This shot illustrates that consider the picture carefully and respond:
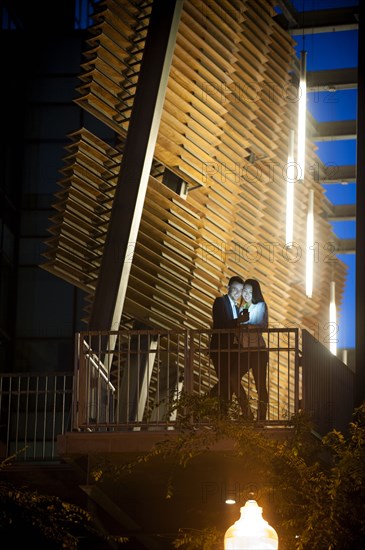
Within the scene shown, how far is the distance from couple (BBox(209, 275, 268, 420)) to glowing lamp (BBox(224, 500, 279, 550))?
3.26 meters

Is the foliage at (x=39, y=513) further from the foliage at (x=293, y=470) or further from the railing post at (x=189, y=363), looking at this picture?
the railing post at (x=189, y=363)

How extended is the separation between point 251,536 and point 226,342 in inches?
176

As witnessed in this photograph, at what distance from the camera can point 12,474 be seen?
595 inches

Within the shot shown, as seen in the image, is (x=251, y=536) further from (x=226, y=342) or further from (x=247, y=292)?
(x=247, y=292)

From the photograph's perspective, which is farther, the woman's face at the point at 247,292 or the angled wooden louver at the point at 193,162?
the angled wooden louver at the point at 193,162

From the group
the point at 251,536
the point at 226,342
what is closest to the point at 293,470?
the point at 226,342

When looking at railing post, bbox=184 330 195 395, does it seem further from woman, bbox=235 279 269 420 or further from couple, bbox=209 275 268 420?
woman, bbox=235 279 269 420

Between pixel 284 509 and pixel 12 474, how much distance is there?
171 inches

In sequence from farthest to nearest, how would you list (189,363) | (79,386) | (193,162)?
1. (193,162)
2. (79,386)
3. (189,363)

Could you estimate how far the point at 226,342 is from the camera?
13.2 m

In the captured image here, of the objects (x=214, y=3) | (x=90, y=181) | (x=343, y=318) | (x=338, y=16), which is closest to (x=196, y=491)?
(x=90, y=181)

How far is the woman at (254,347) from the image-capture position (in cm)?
1267

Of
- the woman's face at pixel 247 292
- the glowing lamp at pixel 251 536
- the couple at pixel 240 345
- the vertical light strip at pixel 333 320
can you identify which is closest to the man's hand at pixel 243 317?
the couple at pixel 240 345

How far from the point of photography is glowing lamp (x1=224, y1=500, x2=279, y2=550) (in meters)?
8.77
